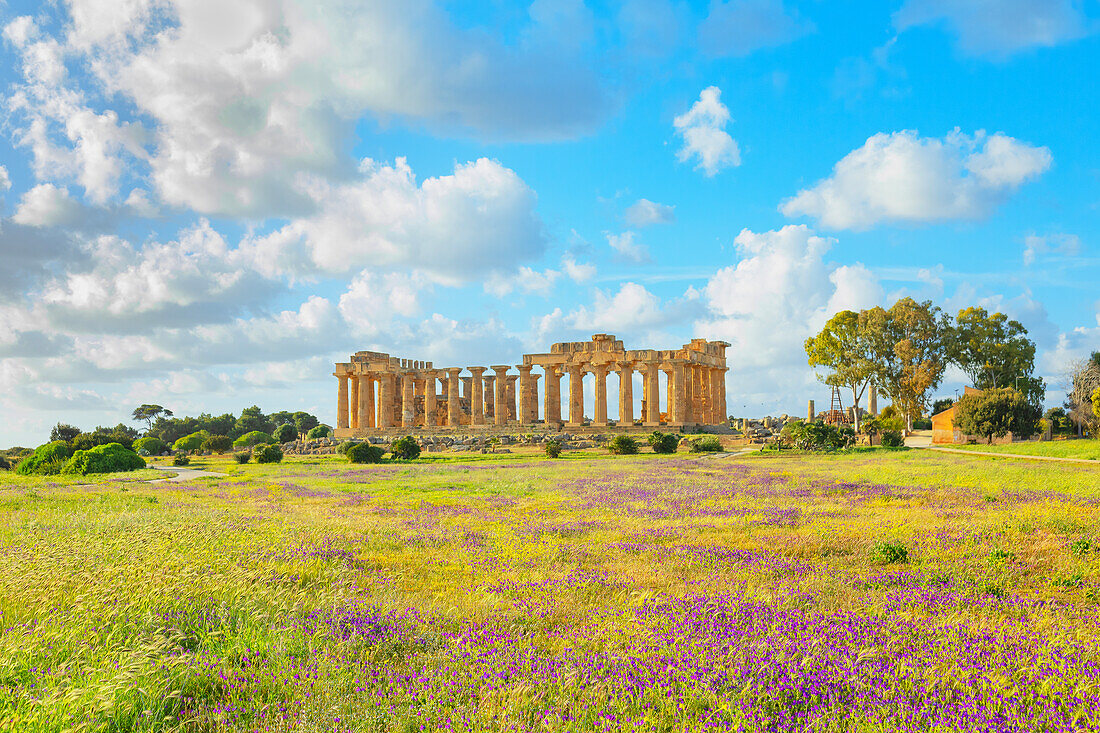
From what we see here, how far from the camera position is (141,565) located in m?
7.49

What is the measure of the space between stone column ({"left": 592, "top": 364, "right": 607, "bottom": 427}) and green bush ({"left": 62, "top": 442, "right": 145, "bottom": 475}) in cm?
4088

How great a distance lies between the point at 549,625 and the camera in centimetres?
673

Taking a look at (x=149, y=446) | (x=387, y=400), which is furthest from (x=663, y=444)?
(x=149, y=446)

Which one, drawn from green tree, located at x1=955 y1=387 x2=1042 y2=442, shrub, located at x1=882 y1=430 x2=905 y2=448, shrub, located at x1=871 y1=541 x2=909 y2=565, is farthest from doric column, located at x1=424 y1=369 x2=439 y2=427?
shrub, located at x1=871 y1=541 x2=909 y2=565

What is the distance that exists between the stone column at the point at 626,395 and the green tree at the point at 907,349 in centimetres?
2419

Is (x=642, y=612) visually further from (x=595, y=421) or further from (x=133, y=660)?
(x=595, y=421)

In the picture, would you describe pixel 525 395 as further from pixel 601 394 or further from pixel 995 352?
pixel 995 352

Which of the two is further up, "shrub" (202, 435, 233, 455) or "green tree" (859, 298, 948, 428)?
"green tree" (859, 298, 948, 428)

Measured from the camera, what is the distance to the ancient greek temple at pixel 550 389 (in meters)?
67.2

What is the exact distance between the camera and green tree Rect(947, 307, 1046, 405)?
226 ft

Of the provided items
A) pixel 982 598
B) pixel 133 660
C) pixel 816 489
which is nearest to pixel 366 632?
pixel 133 660

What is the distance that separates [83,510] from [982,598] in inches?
683

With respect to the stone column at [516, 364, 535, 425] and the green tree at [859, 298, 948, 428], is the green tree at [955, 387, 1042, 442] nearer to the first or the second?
the green tree at [859, 298, 948, 428]

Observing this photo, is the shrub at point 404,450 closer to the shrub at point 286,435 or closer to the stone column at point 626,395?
the stone column at point 626,395
